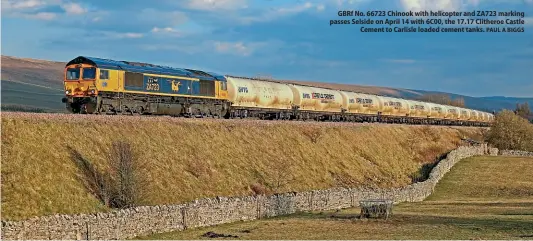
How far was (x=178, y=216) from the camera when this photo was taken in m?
28.4

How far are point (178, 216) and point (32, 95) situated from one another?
454 feet

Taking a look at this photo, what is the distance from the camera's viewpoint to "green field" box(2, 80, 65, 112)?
138 meters

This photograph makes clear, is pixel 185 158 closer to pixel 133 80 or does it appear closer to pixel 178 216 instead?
pixel 133 80

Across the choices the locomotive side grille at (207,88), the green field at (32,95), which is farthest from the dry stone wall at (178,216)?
the green field at (32,95)

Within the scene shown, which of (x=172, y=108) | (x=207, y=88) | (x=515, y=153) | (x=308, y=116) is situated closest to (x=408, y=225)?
(x=172, y=108)

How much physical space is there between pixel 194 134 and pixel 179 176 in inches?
284

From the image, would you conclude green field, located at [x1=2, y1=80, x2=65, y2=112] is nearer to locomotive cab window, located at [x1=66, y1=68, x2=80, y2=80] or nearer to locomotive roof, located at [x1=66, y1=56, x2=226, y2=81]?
locomotive roof, located at [x1=66, y1=56, x2=226, y2=81]

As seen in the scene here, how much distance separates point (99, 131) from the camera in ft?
119

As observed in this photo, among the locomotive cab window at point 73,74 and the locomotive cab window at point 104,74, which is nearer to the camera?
the locomotive cab window at point 104,74

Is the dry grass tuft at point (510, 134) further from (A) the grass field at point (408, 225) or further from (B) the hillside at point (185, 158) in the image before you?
(A) the grass field at point (408, 225)

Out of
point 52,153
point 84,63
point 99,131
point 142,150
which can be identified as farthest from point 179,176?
point 84,63

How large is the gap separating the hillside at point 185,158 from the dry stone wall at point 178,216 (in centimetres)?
335

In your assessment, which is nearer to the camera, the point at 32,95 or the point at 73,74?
the point at 73,74

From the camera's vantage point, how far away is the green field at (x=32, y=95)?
137625 millimetres
